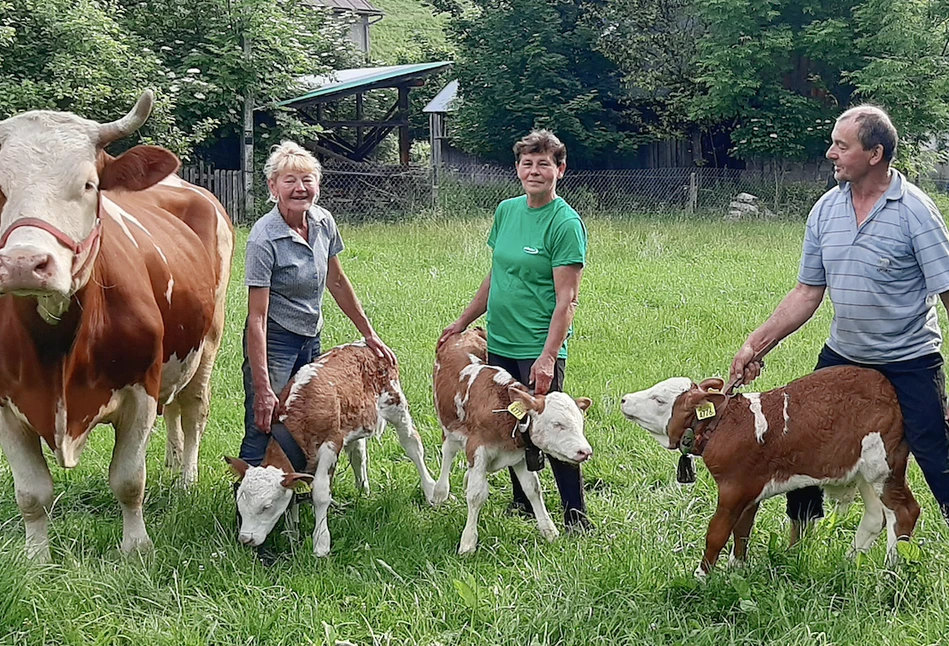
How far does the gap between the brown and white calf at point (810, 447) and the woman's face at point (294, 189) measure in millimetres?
2070

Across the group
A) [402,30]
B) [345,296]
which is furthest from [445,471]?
[402,30]

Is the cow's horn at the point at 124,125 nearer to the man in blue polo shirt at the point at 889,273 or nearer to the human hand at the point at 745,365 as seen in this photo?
the human hand at the point at 745,365

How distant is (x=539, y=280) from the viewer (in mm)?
4984

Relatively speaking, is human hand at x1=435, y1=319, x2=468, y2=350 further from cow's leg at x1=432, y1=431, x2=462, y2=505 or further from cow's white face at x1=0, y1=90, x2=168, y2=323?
cow's white face at x1=0, y1=90, x2=168, y2=323

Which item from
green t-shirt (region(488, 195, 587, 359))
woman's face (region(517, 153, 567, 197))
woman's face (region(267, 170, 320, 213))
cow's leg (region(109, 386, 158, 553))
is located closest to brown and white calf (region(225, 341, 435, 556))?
cow's leg (region(109, 386, 158, 553))

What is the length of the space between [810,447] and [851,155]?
3.97 feet

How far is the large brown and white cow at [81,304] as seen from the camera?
368 cm

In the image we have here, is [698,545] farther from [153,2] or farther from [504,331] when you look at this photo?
[153,2]

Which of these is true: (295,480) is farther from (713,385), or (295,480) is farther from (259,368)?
(713,385)

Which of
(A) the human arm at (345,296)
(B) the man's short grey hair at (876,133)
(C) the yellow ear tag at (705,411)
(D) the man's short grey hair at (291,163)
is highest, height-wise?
(B) the man's short grey hair at (876,133)

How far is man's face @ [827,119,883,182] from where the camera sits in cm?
403

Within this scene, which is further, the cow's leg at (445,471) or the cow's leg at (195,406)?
the cow's leg at (195,406)

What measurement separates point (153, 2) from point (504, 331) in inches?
776

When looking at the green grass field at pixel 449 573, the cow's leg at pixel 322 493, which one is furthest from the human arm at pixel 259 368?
the green grass field at pixel 449 573
